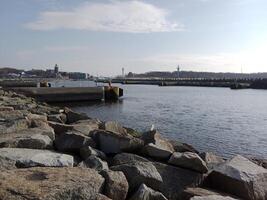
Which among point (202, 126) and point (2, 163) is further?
point (202, 126)

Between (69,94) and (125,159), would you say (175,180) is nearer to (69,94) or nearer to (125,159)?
(125,159)

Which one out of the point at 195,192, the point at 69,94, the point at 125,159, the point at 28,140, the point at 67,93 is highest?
Result: the point at 28,140

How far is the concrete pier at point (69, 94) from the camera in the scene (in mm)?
43688

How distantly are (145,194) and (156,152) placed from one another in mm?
1983

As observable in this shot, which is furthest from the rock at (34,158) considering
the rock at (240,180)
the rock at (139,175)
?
the rock at (240,180)

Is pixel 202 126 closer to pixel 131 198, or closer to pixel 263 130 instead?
pixel 263 130

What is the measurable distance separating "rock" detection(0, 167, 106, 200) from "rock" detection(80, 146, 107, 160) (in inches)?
63.4

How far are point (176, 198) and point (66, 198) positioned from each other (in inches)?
81.8

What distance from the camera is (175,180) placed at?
252 inches

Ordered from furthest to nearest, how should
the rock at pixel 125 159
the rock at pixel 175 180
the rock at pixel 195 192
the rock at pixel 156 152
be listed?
the rock at pixel 156 152, the rock at pixel 125 159, the rock at pixel 175 180, the rock at pixel 195 192

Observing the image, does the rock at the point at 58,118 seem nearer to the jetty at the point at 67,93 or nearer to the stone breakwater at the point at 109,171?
the stone breakwater at the point at 109,171

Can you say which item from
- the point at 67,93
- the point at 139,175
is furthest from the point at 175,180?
the point at 67,93

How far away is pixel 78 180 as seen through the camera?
498 centimetres

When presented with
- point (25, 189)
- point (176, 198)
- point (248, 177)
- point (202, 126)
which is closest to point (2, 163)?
point (25, 189)
